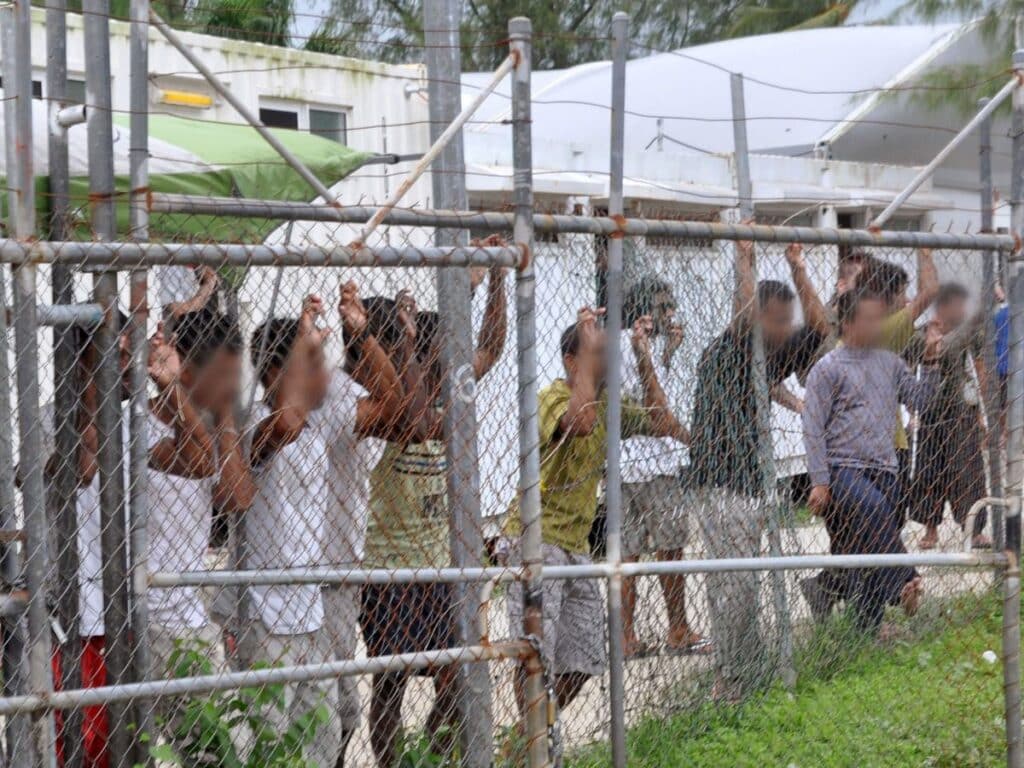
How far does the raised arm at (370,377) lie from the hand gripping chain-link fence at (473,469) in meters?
0.01

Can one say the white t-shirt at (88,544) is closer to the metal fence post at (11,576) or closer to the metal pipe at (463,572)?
the metal pipe at (463,572)

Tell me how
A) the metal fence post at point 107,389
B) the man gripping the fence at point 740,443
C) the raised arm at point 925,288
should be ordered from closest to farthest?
the metal fence post at point 107,389 → the man gripping the fence at point 740,443 → the raised arm at point 925,288

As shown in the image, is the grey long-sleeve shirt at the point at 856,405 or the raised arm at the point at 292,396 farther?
the grey long-sleeve shirt at the point at 856,405

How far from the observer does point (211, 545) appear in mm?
4777

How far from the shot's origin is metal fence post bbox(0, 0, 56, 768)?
10.9 feet

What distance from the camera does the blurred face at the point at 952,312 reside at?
18.7 feet

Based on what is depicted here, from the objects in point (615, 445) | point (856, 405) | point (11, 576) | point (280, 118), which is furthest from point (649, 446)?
point (280, 118)

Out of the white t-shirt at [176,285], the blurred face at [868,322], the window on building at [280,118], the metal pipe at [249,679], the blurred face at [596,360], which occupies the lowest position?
the metal pipe at [249,679]

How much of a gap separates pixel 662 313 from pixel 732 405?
558mm

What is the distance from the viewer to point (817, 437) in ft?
19.9

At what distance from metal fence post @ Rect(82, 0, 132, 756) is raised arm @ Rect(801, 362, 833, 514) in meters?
3.23

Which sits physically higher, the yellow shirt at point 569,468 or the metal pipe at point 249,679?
the yellow shirt at point 569,468

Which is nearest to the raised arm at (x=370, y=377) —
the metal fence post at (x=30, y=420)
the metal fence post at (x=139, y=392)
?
the metal fence post at (x=139, y=392)

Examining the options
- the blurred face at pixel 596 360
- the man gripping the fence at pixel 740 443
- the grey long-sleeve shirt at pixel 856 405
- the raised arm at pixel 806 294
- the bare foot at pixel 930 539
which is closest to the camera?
the blurred face at pixel 596 360
